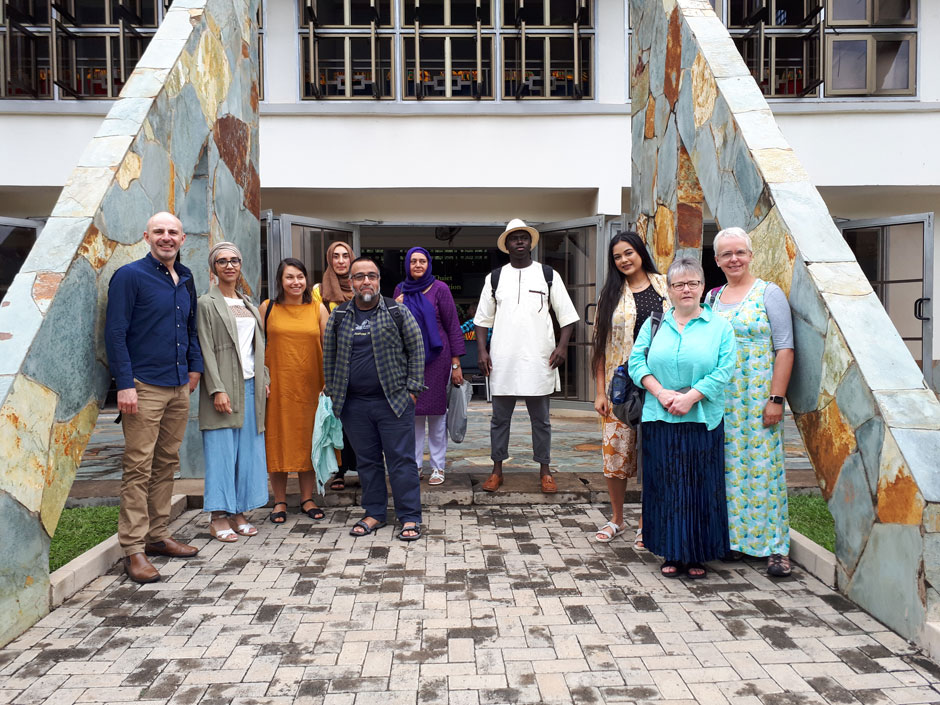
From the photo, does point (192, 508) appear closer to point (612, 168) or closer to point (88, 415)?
point (88, 415)

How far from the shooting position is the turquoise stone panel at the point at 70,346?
10.6 feet

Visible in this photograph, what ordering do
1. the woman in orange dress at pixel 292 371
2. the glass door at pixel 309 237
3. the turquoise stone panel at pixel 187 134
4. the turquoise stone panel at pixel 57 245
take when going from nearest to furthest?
the turquoise stone panel at pixel 57 245 < the woman in orange dress at pixel 292 371 < the turquoise stone panel at pixel 187 134 < the glass door at pixel 309 237

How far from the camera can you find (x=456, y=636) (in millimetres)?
2912

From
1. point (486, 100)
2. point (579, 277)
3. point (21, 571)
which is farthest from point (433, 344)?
point (486, 100)

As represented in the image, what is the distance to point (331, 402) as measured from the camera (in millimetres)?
4465

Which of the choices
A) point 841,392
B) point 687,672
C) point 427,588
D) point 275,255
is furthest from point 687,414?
point 275,255

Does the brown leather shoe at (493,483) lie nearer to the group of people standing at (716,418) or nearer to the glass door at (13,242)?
the group of people standing at (716,418)

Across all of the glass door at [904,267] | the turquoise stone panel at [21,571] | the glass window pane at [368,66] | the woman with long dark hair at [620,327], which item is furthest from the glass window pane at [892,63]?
the turquoise stone panel at [21,571]

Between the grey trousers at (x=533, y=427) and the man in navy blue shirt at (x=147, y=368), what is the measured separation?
2134 millimetres

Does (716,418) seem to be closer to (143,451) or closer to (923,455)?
(923,455)

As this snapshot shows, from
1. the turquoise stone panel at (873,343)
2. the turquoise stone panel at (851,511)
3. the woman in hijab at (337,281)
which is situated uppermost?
the woman in hijab at (337,281)

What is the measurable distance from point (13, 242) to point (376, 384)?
6583mm

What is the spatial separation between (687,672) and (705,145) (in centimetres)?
348

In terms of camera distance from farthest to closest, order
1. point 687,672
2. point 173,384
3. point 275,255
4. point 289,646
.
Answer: point 275,255 → point 173,384 → point 289,646 → point 687,672
